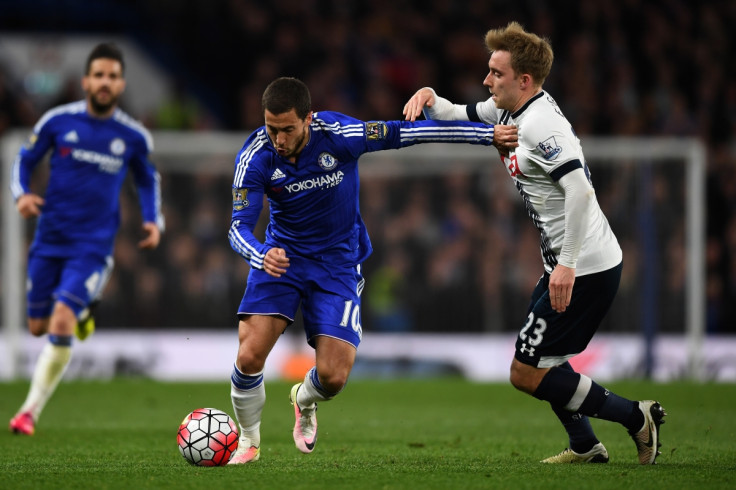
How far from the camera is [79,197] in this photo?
28.6 feet

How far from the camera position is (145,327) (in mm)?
14773

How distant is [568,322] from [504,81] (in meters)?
1.39

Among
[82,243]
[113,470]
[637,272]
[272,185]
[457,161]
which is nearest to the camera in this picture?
[113,470]

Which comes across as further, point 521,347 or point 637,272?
point 637,272

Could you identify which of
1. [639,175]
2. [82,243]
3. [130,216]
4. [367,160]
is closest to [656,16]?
[639,175]

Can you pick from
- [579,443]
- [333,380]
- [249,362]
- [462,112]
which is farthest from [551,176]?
[249,362]

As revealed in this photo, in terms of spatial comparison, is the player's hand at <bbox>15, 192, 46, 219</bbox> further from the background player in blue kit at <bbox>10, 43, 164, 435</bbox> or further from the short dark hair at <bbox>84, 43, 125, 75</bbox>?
the short dark hair at <bbox>84, 43, 125, 75</bbox>

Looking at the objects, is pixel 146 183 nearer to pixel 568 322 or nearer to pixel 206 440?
pixel 206 440

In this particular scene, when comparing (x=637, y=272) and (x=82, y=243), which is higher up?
(x=82, y=243)

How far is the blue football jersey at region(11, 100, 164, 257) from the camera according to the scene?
864cm

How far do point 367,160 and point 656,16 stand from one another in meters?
6.86

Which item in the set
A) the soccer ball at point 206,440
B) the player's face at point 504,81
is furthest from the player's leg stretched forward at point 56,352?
the player's face at point 504,81

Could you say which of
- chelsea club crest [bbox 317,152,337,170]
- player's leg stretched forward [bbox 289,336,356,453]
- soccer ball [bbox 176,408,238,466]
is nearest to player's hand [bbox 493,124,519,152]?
chelsea club crest [bbox 317,152,337,170]

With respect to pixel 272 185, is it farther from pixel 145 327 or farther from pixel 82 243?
pixel 145 327
